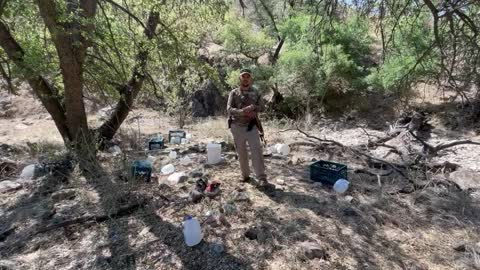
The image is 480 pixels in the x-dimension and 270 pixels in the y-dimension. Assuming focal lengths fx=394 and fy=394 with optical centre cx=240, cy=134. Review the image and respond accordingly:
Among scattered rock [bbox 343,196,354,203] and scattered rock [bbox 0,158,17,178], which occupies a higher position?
scattered rock [bbox 0,158,17,178]

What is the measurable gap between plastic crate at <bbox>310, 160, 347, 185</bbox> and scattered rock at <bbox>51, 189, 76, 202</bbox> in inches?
106

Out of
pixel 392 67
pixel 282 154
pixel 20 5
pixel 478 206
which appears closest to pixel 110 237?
pixel 20 5

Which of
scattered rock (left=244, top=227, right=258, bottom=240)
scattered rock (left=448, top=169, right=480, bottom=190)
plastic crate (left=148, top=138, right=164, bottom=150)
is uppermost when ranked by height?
plastic crate (left=148, top=138, right=164, bottom=150)

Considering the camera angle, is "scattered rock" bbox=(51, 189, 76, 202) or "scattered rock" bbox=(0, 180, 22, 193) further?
"scattered rock" bbox=(0, 180, 22, 193)

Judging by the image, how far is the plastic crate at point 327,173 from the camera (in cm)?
446

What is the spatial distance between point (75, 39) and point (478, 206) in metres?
4.79

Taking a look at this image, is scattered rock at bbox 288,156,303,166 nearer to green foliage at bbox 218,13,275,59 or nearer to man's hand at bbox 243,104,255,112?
man's hand at bbox 243,104,255,112

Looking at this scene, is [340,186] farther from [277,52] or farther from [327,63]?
[277,52]

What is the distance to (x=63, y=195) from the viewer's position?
4.16 m

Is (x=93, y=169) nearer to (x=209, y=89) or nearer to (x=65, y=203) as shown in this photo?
(x=65, y=203)

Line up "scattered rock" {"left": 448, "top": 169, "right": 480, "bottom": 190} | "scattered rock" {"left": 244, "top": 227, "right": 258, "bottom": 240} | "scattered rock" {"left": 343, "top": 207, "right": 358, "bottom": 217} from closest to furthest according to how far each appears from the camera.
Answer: "scattered rock" {"left": 244, "top": 227, "right": 258, "bottom": 240}, "scattered rock" {"left": 343, "top": 207, "right": 358, "bottom": 217}, "scattered rock" {"left": 448, "top": 169, "right": 480, "bottom": 190}

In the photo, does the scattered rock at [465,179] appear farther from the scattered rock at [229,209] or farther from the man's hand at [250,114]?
the scattered rock at [229,209]

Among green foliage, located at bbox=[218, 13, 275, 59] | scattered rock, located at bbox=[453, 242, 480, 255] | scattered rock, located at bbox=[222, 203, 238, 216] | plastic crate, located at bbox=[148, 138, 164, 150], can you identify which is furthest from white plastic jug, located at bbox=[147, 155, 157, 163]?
green foliage, located at bbox=[218, 13, 275, 59]

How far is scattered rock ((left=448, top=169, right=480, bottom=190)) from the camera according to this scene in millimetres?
4807
